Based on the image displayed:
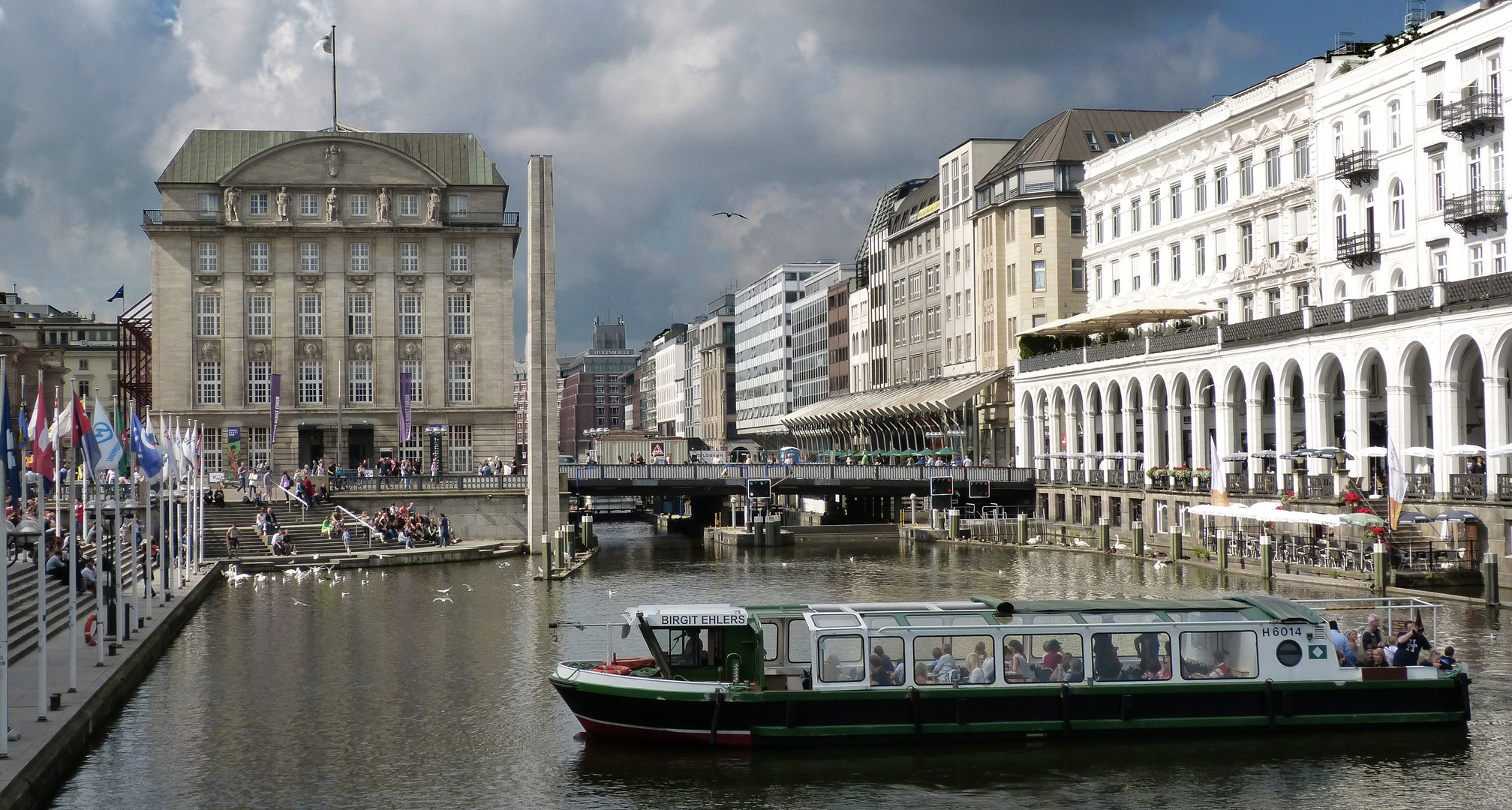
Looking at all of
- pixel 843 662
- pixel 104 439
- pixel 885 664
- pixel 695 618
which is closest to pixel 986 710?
pixel 885 664

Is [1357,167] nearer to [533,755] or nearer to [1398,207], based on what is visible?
[1398,207]

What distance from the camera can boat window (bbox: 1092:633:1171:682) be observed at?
106ft

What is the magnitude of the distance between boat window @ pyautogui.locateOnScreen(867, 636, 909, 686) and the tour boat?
1.2 inches

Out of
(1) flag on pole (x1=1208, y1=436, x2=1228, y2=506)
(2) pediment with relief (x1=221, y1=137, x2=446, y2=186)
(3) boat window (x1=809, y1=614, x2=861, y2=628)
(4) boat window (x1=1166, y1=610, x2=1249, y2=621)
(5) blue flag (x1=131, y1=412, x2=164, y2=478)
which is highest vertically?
(2) pediment with relief (x1=221, y1=137, x2=446, y2=186)

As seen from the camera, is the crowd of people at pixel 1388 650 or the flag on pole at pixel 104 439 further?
the flag on pole at pixel 104 439

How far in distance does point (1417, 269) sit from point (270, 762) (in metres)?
57.5

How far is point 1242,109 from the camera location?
86562 millimetres

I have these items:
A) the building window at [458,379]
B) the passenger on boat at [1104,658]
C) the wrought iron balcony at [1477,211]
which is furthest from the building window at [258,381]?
the passenger on boat at [1104,658]

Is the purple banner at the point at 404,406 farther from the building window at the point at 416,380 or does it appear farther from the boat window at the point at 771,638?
the boat window at the point at 771,638

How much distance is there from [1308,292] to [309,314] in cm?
6822

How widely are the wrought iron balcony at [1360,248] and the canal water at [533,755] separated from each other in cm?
2742

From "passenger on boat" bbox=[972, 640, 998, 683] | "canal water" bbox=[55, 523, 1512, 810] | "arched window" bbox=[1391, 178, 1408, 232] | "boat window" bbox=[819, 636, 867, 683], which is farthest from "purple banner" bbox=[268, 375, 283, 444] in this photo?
"passenger on boat" bbox=[972, 640, 998, 683]

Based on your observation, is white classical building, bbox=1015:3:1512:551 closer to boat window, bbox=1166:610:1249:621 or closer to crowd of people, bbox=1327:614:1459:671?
crowd of people, bbox=1327:614:1459:671

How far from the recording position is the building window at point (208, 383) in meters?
111
